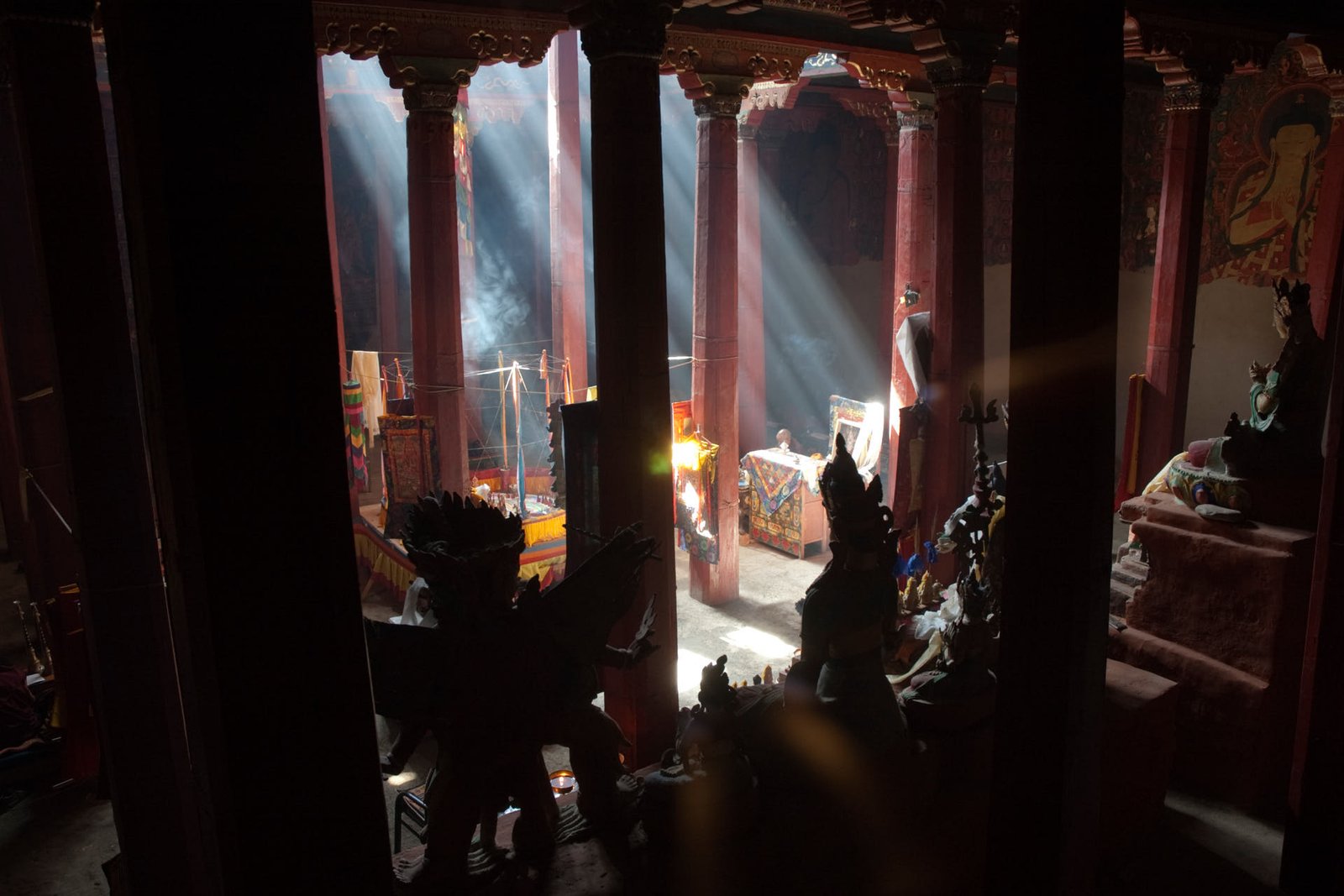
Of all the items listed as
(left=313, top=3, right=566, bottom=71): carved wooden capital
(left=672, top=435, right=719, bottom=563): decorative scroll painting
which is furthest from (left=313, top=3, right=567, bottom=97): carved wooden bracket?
(left=672, top=435, right=719, bottom=563): decorative scroll painting

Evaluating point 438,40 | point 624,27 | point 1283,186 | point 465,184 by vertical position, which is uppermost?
point 438,40

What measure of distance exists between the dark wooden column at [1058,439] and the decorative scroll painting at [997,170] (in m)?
10.0

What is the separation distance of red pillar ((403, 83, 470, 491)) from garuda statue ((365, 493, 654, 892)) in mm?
5608

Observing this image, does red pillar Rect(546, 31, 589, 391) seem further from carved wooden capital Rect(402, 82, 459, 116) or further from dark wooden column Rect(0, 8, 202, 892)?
dark wooden column Rect(0, 8, 202, 892)

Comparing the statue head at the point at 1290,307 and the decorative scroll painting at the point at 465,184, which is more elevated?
the decorative scroll painting at the point at 465,184

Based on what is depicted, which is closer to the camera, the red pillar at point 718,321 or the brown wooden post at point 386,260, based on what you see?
the red pillar at point 718,321

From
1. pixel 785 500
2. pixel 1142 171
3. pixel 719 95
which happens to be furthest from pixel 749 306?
pixel 1142 171

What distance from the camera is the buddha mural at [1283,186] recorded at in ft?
36.0

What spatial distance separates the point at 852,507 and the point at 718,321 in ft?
19.7

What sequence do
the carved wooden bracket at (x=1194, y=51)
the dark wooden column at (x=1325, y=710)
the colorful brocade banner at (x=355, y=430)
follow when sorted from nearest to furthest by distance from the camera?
the dark wooden column at (x=1325, y=710), the carved wooden bracket at (x=1194, y=51), the colorful brocade banner at (x=355, y=430)

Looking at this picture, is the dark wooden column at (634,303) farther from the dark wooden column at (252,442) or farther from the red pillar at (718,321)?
the red pillar at (718,321)

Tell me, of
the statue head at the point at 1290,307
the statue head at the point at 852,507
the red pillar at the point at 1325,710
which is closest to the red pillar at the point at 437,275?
the statue head at the point at 852,507

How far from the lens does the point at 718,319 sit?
31.0 ft

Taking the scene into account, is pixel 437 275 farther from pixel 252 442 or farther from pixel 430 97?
pixel 252 442
